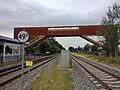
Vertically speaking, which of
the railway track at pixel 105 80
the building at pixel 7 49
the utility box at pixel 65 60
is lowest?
the railway track at pixel 105 80

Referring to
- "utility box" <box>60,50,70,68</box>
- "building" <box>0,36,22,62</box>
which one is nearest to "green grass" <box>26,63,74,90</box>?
"utility box" <box>60,50,70,68</box>

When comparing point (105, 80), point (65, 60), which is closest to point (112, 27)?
point (65, 60)

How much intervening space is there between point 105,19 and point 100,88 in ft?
84.7

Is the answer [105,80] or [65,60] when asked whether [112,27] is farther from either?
[105,80]

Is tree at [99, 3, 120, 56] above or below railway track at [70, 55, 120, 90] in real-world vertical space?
above

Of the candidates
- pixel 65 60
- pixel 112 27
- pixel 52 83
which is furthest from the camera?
pixel 112 27

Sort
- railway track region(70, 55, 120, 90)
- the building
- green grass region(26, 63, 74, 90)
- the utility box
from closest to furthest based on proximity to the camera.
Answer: green grass region(26, 63, 74, 90) → railway track region(70, 55, 120, 90) → the utility box → the building

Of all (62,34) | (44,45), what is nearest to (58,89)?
(62,34)

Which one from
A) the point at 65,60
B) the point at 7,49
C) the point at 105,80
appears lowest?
the point at 105,80

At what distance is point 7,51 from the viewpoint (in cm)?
3538

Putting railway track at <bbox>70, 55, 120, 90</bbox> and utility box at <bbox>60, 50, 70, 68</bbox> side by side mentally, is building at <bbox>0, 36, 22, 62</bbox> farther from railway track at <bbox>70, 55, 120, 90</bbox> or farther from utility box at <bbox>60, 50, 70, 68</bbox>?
railway track at <bbox>70, 55, 120, 90</bbox>

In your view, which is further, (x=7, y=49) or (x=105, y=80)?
(x=7, y=49)

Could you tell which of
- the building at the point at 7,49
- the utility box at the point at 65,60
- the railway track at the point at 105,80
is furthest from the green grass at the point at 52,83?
the building at the point at 7,49

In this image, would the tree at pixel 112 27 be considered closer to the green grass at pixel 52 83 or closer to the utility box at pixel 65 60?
the utility box at pixel 65 60
